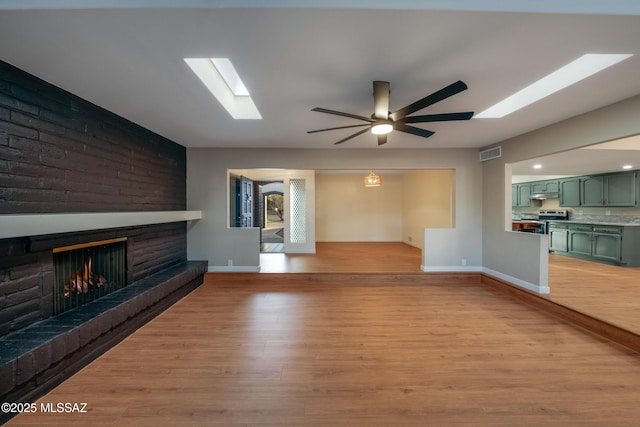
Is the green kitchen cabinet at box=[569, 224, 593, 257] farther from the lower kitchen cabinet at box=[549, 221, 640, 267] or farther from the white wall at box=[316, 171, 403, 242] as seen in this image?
the white wall at box=[316, 171, 403, 242]

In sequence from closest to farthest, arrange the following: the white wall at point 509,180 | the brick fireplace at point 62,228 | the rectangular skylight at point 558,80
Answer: the brick fireplace at point 62,228 → the rectangular skylight at point 558,80 → the white wall at point 509,180

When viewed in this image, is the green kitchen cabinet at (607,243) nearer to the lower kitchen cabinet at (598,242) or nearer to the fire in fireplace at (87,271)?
the lower kitchen cabinet at (598,242)

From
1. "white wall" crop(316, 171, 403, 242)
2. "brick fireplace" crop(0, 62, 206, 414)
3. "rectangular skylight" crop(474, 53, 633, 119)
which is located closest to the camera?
"brick fireplace" crop(0, 62, 206, 414)

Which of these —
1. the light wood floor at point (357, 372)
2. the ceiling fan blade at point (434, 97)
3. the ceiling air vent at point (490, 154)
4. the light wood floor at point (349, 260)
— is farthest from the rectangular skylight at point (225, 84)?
the ceiling air vent at point (490, 154)

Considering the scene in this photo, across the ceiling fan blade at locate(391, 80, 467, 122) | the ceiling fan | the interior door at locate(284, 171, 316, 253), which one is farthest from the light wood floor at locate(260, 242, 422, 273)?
the ceiling fan blade at locate(391, 80, 467, 122)

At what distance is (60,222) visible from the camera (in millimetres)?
2168

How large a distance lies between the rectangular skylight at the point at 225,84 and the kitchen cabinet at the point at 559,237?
7.99m

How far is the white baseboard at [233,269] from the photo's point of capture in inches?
196

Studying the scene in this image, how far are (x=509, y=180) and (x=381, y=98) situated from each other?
11.9 ft

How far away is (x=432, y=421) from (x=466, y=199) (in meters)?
4.30

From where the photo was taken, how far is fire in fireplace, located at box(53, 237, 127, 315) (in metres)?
2.51

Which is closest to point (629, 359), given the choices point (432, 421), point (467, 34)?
point (432, 421)

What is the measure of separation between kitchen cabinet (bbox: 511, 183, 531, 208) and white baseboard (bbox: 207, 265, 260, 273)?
8277 mm

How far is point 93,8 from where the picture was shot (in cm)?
148
